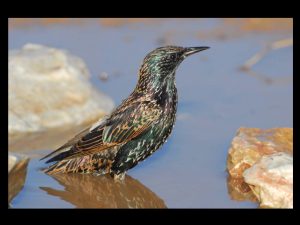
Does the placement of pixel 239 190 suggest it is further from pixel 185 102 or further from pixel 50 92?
pixel 50 92

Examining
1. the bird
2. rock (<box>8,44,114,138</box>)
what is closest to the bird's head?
the bird

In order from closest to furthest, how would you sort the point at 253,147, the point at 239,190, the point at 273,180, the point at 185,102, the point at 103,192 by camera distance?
the point at 273,180
the point at 239,190
the point at 103,192
the point at 253,147
the point at 185,102

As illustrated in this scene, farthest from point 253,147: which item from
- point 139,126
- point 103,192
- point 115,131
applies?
point 103,192

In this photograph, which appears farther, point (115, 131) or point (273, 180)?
point (115, 131)

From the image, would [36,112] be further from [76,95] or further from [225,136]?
[225,136]

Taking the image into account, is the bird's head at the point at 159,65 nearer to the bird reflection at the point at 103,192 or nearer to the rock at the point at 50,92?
the bird reflection at the point at 103,192

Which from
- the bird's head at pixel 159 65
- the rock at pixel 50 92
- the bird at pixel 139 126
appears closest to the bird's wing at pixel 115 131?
the bird at pixel 139 126

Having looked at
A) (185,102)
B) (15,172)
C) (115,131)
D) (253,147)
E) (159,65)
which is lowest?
(15,172)
